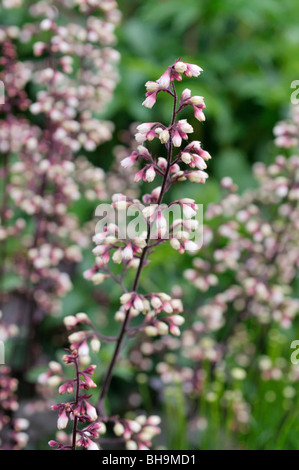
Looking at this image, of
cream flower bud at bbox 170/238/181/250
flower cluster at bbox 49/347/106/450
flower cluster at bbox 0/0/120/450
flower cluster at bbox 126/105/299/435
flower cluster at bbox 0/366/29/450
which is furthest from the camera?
flower cluster at bbox 126/105/299/435

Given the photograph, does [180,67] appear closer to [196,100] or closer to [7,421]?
[196,100]

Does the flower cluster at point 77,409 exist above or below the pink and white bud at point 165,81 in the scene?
below

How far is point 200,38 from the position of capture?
12.5 feet

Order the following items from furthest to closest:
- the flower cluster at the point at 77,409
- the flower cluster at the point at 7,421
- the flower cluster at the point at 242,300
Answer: the flower cluster at the point at 242,300
the flower cluster at the point at 7,421
the flower cluster at the point at 77,409

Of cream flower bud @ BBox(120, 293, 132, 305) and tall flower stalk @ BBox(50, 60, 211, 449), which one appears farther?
cream flower bud @ BBox(120, 293, 132, 305)

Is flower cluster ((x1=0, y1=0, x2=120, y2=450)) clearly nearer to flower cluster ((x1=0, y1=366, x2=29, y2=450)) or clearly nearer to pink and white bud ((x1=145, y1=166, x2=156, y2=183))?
flower cluster ((x1=0, y1=366, x2=29, y2=450))

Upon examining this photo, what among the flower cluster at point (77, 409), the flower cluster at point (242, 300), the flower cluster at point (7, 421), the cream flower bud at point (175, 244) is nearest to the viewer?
the flower cluster at point (77, 409)

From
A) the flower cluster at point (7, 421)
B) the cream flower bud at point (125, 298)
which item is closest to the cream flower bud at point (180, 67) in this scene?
the cream flower bud at point (125, 298)

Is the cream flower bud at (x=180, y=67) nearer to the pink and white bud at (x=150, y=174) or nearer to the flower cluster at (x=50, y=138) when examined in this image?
the pink and white bud at (x=150, y=174)

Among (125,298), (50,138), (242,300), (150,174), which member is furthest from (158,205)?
(242,300)

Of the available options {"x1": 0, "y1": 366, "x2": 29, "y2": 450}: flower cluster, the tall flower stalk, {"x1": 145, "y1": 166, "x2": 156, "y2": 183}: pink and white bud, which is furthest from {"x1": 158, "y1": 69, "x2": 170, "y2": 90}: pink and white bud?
{"x1": 0, "y1": 366, "x2": 29, "y2": 450}: flower cluster
